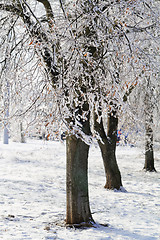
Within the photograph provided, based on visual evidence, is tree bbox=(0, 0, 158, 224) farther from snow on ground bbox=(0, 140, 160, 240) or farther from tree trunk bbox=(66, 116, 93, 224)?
snow on ground bbox=(0, 140, 160, 240)

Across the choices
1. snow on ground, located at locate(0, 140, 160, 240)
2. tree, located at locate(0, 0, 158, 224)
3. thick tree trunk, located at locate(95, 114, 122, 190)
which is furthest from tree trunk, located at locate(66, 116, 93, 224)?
thick tree trunk, located at locate(95, 114, 122, 190)

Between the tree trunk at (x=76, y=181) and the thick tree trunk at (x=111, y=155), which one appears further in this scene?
the thick tree trunk at (x=111, y=155)

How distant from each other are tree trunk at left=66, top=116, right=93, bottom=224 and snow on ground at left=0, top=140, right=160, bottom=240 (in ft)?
0.85

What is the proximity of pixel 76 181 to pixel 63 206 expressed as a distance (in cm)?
225

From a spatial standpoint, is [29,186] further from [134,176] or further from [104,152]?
[134,176]

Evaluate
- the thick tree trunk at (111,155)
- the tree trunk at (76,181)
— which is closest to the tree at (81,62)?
the tree trunk at (76,181)

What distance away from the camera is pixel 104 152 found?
949 cm

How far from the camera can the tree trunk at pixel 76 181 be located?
5.39 meters

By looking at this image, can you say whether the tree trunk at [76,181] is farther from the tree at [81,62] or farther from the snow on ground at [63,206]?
the snow on ground at [63,206]

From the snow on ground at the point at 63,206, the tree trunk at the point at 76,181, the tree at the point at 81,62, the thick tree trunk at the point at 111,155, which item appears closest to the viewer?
the tree at the point at 81,62

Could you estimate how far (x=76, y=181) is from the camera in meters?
5.40

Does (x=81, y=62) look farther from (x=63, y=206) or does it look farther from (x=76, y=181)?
(x=63, y=206)

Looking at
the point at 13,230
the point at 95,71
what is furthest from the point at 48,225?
the point at 95,71

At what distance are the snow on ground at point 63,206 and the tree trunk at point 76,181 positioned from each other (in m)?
0.26
